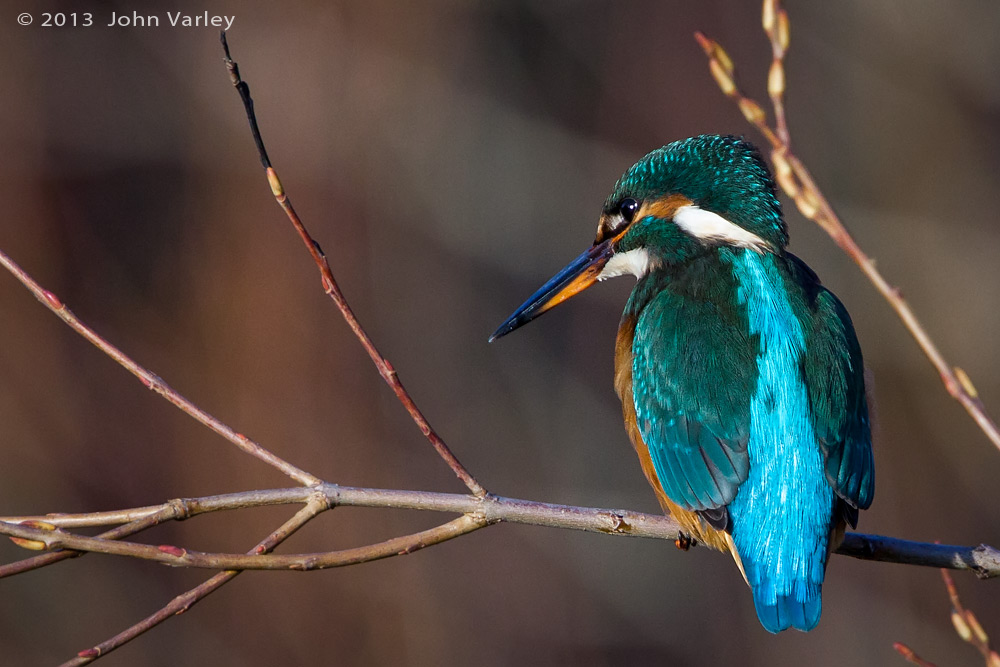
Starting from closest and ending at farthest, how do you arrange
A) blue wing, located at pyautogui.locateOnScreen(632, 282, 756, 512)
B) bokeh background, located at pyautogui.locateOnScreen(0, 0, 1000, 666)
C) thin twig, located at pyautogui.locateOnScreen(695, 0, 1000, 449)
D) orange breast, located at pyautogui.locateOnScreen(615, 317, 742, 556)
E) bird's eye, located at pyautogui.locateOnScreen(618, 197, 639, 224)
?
1. thin twig, located at pyautogui.locateOnScreen(695, 0, 1000, 449)
2. blue wing, located at pyautogui.locateOnScreen(632, 282, 756, 512)
3. orange breast, located at pyautogui.locateOnScreen(615, 317, 742, 556)
4. bird's eye, located at pyautogui.locateOnScreen(618, 197, 639, 224)
5. bokeh background, located at pyautogui.locateOnScreen(0, 0, 1000, 666)

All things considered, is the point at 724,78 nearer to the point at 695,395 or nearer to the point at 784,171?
the point at 784,171

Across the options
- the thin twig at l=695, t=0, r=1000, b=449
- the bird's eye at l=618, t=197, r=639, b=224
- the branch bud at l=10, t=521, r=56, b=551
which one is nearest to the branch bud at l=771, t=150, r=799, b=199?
the thin twig at l=695, t=0, r=1000, b=449

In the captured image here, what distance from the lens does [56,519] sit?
4.31 feet

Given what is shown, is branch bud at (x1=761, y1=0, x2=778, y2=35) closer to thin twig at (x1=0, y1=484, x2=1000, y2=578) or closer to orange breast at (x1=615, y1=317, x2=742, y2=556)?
thin twig at (x1=0, y1=484, x2=1000, y2=578)

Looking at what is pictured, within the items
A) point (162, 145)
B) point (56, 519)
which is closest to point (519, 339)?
point (162, 145)

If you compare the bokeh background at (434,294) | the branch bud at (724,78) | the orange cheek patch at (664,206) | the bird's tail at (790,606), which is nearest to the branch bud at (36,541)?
the branch bud at (724,78)

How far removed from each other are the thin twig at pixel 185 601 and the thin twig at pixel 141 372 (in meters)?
0.05

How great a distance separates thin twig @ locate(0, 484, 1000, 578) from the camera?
1.23m

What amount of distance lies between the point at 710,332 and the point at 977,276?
120 inches

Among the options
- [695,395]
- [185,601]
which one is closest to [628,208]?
[695,395]

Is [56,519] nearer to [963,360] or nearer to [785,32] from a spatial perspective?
[785,32]

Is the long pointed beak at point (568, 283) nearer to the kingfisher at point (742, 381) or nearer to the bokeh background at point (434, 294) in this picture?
the kingfisher at point (742, 381)

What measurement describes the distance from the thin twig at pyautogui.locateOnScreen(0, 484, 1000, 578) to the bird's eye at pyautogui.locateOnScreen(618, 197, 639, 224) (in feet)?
2.14

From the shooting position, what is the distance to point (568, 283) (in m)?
2.14
